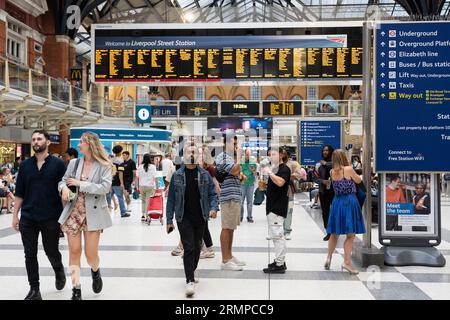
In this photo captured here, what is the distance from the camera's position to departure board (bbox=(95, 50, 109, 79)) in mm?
17125

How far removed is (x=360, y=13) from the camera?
35.7m

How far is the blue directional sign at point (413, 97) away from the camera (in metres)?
6.75

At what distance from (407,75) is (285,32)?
34.9 ft

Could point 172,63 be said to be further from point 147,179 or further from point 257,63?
point 147,179

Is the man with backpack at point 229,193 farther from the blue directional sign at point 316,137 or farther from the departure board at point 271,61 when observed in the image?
the departure board at point 271,61

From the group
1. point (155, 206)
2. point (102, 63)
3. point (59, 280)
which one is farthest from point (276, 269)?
point (102, 63)

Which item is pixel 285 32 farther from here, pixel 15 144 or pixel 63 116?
pixel 15 144

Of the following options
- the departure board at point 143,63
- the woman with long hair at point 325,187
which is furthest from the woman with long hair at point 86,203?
the departure board at point 143,63

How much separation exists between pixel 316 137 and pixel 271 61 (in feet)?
9.34

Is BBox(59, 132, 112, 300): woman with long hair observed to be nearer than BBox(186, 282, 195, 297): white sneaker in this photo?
Yes

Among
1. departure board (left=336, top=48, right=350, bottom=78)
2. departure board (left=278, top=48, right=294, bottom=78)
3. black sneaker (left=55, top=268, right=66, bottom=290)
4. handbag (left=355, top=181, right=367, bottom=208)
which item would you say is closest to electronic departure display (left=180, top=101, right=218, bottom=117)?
departure board (left=278, top=48, right=294, bottom=78)

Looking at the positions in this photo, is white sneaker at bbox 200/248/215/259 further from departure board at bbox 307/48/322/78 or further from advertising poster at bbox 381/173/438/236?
departure board at bbox 307/48/322/78

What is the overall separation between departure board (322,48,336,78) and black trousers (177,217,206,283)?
1242 centimetres

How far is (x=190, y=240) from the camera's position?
5.30m
